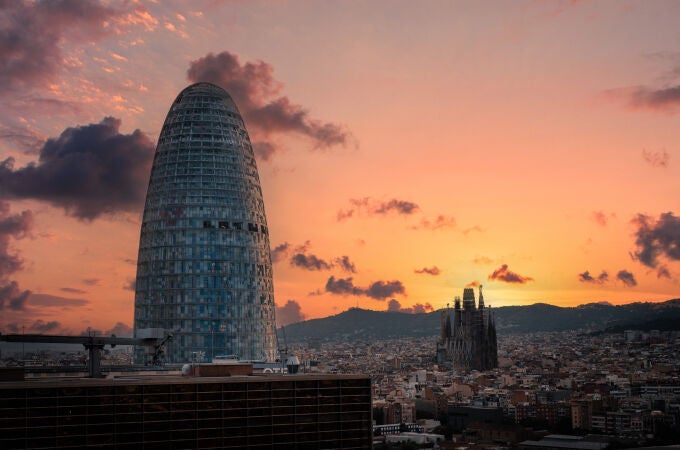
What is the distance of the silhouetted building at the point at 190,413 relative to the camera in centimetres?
6378

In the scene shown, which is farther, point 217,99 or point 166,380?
point 217,99

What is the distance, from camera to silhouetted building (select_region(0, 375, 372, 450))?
63.8 metres

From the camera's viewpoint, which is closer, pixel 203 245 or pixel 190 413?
pixel 190 413

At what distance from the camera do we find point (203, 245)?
153 meters

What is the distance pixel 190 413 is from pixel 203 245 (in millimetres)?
86174

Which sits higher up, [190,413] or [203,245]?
[203,245]

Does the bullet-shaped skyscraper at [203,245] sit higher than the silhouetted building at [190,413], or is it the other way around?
the bullet-shaped skyscraper at [203,245]

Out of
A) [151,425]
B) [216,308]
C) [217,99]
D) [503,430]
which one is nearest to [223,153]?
[217,99]

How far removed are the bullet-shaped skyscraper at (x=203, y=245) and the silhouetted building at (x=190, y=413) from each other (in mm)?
79179

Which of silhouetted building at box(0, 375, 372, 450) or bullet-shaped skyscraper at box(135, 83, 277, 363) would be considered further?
bullet-shaped skyscraper at box(135, 83, 277, 363)

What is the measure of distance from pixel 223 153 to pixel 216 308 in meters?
22.9

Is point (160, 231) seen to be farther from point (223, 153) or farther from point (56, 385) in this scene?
point (56, 385)

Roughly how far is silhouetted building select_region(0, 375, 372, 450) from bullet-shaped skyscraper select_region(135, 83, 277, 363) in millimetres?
79179

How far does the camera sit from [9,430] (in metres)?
62.6
